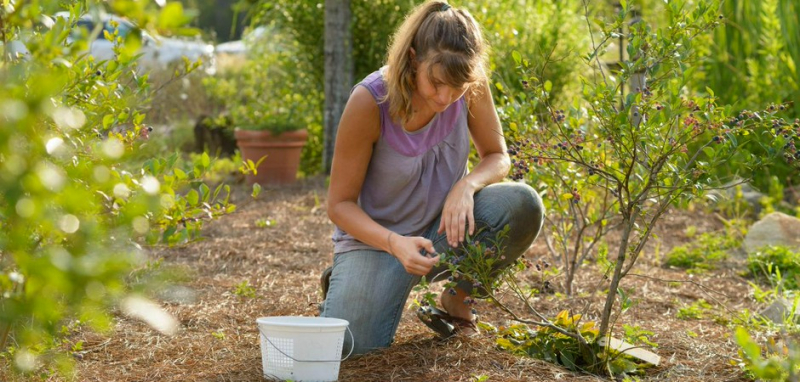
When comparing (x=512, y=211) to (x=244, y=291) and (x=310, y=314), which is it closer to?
(x=310, y=314)

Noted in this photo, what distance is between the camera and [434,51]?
258cm

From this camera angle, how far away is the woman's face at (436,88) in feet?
8.37

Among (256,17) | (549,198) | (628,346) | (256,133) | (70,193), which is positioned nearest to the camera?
(70,193)

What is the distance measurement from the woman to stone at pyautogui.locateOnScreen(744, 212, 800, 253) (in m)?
2.17

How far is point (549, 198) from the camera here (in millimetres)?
3986

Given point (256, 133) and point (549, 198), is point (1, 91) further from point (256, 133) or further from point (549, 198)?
point (256, 133)

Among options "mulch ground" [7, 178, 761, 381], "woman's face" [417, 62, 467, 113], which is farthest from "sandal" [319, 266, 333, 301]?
"woman's face" [417, 62, 467, 113]

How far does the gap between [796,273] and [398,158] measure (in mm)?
2201

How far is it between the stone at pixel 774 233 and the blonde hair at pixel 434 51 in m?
2.47

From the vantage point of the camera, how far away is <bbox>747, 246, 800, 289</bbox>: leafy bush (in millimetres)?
4031

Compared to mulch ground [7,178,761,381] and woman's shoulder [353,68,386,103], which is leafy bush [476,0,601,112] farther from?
woman's shoulder [353,68,386,103]

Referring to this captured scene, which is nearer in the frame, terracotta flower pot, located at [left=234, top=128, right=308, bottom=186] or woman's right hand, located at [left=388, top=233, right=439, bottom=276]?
woman's right hand, located at [left=388, top=233, right=439, bottom=276]

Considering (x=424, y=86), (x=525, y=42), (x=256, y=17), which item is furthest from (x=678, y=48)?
(x=256, y=17)

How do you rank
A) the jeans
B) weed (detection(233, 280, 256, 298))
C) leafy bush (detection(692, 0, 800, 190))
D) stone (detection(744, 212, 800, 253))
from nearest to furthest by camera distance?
the jeans → weed (detection(233, 280, 256, 298)) → stone (detection(744, 212, 800, 253)) → leafy bush (detection(692, 0, 800, 190))
